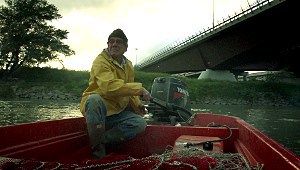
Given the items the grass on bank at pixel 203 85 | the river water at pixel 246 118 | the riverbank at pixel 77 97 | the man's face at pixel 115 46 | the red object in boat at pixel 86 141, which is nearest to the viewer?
the red object in boat at pixel 86 141

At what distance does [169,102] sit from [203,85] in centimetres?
3148

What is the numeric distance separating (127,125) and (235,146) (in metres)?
1.36

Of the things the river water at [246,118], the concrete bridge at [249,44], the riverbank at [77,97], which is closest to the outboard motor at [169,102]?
the river water at [246,118]

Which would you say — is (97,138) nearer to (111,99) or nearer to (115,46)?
(111,99)

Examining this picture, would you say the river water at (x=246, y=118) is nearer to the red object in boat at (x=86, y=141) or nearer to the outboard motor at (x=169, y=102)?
the outboard motor at (x=169, y=102)

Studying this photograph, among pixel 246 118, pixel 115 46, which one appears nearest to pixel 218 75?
pixel 246 118

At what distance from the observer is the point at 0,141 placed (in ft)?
8.98

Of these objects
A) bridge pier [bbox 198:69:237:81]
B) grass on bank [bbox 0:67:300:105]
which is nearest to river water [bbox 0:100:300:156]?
grass on bank [bbox 0:67:300:105]

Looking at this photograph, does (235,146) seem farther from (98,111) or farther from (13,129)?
(13,129)

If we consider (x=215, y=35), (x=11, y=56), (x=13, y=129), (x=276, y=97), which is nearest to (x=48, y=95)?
(x=11, y=56)

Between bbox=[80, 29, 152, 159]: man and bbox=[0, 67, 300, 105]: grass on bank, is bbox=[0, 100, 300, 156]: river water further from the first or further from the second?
bbox=[0, 67, 300, 105]: grass on bank

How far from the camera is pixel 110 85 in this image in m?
3.37

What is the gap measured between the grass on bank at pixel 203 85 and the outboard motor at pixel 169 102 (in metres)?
27.7

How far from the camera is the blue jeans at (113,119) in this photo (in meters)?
3.29
